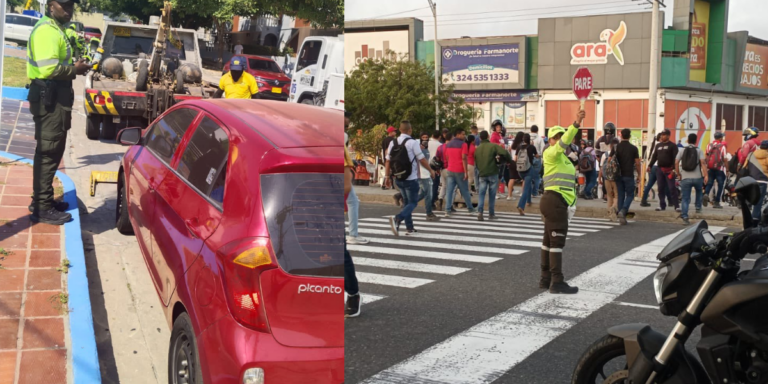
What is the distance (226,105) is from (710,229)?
4.43 feet

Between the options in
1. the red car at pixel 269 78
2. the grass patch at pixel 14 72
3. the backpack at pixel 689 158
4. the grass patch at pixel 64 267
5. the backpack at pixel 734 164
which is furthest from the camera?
the grass patch at pixel 14 72

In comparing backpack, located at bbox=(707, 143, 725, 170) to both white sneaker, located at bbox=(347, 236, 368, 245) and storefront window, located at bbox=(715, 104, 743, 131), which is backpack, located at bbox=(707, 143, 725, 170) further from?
white sneaker, located at bbox=(347, 236, 368, 245)

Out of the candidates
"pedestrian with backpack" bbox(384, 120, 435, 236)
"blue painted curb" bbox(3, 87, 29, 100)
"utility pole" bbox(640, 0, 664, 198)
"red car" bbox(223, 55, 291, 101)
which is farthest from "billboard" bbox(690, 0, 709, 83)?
"blue painted curb" bbox(3, 87, 29, 100)

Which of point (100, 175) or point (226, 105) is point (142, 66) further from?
point (100, 175)

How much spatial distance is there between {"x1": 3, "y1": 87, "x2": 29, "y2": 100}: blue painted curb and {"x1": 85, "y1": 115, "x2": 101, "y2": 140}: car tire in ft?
2.41

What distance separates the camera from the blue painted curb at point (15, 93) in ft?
15.8

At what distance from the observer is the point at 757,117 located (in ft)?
3.83

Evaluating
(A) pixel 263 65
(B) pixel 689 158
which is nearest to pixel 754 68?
(B) pixel 689 158

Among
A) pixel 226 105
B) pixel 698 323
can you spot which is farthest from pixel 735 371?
pixel 226 105

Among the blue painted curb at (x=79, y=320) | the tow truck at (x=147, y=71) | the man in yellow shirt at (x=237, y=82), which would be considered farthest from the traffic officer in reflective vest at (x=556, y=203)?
the blue painted curb at (x=79, y=320)

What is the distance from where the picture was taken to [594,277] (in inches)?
58.1

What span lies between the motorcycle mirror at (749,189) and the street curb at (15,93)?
4.61 m

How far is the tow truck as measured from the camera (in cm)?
296

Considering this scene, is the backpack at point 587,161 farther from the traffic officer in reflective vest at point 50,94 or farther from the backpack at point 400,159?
the traffic officer in reflective vest at point 50,94
